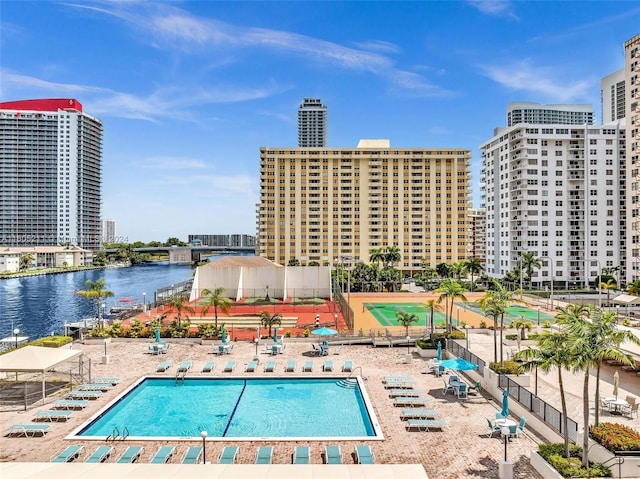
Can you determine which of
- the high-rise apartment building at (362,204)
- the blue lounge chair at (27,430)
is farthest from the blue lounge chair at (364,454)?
the high-rise apartment building at (362,204)

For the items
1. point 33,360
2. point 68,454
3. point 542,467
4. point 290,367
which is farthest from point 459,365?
point 33,360

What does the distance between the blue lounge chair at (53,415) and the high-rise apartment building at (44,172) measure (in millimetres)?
182827

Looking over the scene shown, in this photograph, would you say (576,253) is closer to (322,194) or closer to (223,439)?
(322,194)

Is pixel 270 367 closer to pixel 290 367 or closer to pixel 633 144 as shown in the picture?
pixel 290 367

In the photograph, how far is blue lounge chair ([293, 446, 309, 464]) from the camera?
14.3m

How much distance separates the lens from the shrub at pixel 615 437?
1287 centimetres

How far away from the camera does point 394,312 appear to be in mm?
50875

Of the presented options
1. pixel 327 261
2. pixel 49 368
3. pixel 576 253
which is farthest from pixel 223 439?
pixel 327 261

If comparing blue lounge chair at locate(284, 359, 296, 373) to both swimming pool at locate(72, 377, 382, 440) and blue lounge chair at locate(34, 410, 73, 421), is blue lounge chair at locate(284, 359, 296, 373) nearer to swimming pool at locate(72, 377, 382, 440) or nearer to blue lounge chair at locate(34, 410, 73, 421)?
swimming pool at locate(72, 377, 382, 440)

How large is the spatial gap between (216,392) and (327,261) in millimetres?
79330

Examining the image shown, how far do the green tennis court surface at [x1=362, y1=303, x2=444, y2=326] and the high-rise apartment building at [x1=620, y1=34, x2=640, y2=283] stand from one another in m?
28.6

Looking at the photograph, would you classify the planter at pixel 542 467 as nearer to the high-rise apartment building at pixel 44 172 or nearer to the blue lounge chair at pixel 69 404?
the blue lounge chair at pixel 69 404

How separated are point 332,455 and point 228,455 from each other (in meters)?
3.45

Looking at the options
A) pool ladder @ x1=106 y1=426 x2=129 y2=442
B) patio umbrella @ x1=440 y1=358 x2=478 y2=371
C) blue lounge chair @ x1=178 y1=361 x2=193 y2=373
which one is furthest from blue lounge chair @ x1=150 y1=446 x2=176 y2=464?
patio umbrella @ x1=440 y1=358 x2=478 y2=371
